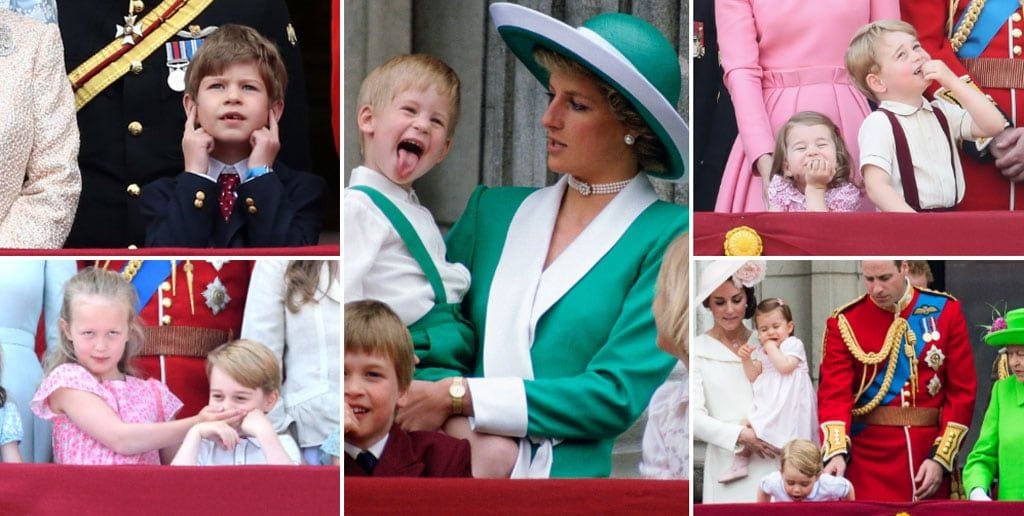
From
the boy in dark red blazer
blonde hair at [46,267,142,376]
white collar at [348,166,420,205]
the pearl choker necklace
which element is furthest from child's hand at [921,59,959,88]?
blonde hair at [46,267,142,376]

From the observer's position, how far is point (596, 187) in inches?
206

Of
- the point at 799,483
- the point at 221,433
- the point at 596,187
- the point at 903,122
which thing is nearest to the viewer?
the point at 221,433

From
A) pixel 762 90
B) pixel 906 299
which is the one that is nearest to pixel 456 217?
pixel 762 90

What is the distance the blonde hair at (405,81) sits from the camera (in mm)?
5066

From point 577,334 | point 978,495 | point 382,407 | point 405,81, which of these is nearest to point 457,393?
point 382,407

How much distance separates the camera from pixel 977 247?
4969 millimetres

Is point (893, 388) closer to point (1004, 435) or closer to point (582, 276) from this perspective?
point (1004, 435)

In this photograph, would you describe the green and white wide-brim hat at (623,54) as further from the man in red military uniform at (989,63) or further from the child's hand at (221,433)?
the child's hand at (221,433)

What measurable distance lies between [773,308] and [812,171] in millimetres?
386

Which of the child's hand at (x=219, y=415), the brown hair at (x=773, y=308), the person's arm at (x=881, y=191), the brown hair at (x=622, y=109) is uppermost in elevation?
the brown hair at (x=622, y=109)

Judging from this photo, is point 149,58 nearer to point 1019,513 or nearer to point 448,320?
point 448,320

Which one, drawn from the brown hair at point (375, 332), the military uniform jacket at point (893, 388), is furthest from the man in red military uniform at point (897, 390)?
the brown hair at point (375, 332)

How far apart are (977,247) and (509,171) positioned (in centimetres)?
135

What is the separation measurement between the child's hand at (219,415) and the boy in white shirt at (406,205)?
1.50 feet
